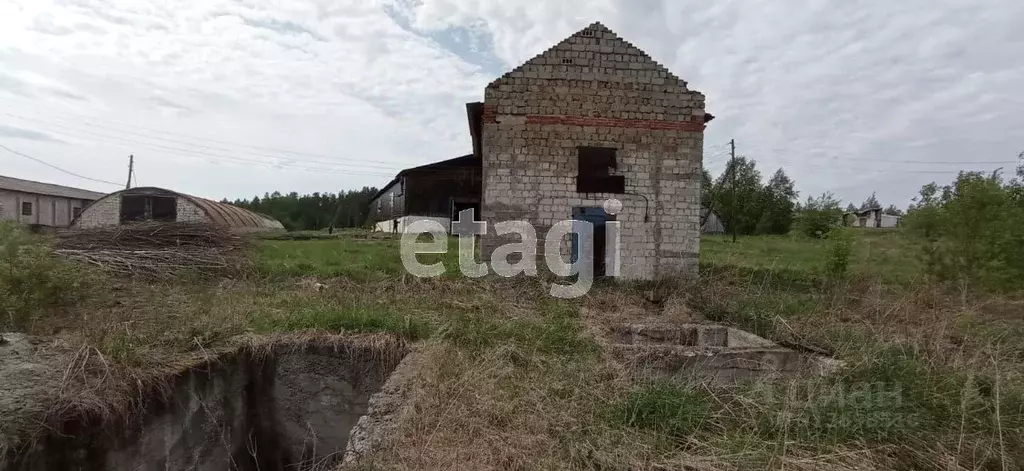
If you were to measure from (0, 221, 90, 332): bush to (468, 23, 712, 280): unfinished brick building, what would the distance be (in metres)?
6.59

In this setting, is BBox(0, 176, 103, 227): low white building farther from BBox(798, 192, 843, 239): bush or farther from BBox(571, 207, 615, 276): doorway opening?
BBox(798, 192, 843, 239): bush

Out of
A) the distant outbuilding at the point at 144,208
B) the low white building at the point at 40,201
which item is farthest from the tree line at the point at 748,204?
the low white building at the point at 40,201

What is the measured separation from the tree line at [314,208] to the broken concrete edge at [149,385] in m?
43.2

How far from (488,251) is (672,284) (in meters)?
3.71

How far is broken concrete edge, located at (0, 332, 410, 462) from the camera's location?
4.41 meters

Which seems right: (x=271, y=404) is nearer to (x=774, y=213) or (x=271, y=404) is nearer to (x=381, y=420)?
(x=381, y=420)

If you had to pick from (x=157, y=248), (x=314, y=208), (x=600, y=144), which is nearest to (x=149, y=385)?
(x=157, y=248)

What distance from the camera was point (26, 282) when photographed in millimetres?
6738

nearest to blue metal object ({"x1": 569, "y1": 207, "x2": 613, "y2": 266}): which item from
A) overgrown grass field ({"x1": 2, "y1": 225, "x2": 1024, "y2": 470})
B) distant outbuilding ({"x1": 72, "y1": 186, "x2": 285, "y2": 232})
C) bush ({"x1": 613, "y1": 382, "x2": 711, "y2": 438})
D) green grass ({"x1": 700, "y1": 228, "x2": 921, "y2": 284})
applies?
overgrown grass field ({"x1": 2, "y1": 225, "x2": 1024, "y2": 470})

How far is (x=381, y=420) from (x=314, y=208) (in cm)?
5476

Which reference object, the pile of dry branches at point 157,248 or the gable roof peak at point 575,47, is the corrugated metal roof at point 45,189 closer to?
the pile of dry branches at point 157,248

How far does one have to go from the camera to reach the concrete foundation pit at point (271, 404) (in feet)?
17.7

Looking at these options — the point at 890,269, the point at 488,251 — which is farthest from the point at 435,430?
the point at 890,269

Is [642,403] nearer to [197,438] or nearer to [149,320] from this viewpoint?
[197,438]
